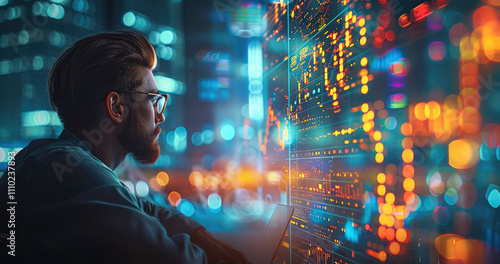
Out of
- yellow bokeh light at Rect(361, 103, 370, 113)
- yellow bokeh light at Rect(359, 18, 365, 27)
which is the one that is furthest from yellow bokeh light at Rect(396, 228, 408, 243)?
yellow bokeh light at Rect(359, 18, 365, 27)

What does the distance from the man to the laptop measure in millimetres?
310

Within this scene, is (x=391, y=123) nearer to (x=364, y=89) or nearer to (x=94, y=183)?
(x=364, y=89)

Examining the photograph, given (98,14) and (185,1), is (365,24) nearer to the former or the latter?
(185,1)

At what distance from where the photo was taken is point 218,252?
833mm

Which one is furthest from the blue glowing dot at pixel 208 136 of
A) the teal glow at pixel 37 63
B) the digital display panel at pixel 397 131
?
the teal glow at pixel 37 63

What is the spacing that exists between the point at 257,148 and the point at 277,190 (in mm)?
469

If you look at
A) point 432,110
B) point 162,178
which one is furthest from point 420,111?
point 162,178

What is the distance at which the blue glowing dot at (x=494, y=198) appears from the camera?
0.56m

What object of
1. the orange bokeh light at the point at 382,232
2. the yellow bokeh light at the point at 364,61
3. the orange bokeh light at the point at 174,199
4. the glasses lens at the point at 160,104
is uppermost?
the yellow bokeh light at the point at 364,61

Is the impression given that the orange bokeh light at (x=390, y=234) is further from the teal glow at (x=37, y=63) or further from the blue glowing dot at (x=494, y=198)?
the teal glow at (x=37, y=63)

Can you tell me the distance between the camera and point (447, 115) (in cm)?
67

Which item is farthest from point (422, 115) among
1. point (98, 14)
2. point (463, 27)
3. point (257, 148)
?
point (98, 14)

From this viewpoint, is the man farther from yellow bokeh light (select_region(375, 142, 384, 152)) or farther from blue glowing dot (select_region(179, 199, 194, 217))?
blue glowing dot (select_region(179, 199, 194, 217))

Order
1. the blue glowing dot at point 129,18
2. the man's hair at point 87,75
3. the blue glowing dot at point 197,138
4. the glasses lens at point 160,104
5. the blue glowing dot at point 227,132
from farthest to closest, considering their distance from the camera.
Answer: the blue glowing dot at point 129,18, the blue glowing dot at point 197,138, the blue glowing dot at point 227,132, the glasses lens at point 160,104, the man's hair at point 87,75
